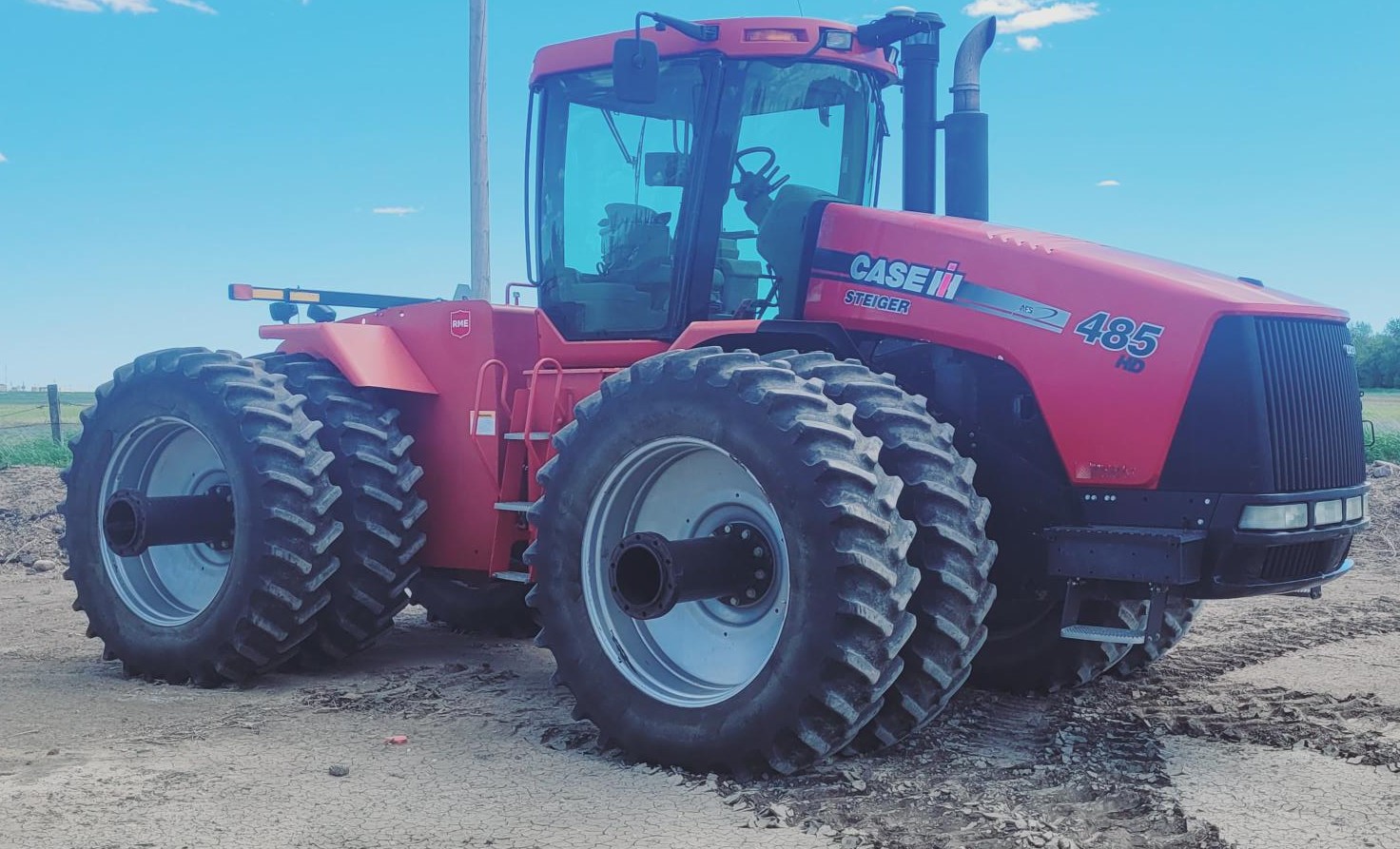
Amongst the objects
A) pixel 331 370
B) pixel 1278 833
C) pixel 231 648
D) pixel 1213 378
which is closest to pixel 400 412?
pixel 331 370

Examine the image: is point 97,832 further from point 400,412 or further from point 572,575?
point 400,412

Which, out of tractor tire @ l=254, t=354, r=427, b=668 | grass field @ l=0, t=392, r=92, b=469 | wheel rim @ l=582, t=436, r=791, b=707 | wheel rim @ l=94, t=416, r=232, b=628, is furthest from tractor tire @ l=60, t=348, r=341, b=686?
grass field @ l=0, t=392, r=92, b=469

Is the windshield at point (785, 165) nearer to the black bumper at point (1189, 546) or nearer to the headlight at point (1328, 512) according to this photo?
the black bumper at point (1189, 546)

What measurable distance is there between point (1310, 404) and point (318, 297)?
663 cm

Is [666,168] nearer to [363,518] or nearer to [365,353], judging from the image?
[365,353]

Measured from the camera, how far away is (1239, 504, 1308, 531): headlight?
5164mm

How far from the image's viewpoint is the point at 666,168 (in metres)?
6.82

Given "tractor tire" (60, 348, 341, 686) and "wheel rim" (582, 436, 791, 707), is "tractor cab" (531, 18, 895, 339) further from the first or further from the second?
"tractor tire" (60, 348, 341, 686)

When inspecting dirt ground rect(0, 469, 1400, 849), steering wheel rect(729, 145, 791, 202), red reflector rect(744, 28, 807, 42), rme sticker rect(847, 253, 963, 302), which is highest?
red reflector rect(744, 28, 807, 42)

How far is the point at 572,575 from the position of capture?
18.9ft

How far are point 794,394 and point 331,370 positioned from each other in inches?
137

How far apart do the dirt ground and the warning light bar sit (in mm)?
2809

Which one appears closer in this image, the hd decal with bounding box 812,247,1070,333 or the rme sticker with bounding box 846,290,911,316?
the hd decal with bounding box 812,247,1070,333

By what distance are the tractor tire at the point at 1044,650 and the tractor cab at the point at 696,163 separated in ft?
5.88
